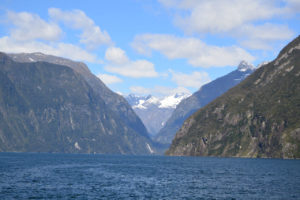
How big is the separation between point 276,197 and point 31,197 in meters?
55.9

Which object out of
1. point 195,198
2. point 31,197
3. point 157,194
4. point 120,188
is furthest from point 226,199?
point 31,197

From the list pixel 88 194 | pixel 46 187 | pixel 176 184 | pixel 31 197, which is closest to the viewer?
pixel 31 197

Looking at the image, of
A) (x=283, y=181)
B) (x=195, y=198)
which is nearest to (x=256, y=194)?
(x=195, y=198)

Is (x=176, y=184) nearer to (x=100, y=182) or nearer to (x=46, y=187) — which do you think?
(x=100, y=182)

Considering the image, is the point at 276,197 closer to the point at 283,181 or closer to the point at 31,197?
the point at 283,181

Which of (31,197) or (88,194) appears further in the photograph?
(88,194)

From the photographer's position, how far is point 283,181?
137125 mm

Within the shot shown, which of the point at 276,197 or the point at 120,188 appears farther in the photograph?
the point at 120,188

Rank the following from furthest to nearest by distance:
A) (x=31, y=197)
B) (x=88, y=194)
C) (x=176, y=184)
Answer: (x=176, y=184) < (x=88, y=194) < (x=31, y=197)

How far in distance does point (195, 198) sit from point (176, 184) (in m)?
29.5

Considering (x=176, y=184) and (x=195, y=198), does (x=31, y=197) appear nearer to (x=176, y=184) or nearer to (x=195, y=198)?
(x=195, y=198)

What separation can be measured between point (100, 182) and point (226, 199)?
158ft

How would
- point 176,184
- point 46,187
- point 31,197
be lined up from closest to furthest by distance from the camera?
point 31,197, point 46,187, point 176,184

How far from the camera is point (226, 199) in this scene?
325 feet
